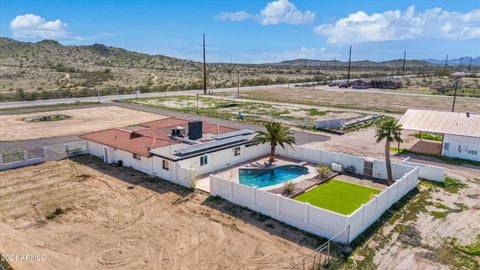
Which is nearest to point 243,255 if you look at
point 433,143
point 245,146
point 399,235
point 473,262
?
point 399,235

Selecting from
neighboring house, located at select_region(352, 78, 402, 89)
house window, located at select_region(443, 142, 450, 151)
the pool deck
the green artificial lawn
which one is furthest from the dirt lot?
the green artificial lawn

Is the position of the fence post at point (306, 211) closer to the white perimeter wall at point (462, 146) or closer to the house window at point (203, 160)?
the house window at point (203, 160)

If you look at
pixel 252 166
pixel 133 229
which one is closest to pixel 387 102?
pixel 252 166

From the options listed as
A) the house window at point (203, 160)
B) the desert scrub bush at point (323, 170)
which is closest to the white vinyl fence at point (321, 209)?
the desert scrub bush at point (323, 170)

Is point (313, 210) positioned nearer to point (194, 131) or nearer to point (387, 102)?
point (194, 131)

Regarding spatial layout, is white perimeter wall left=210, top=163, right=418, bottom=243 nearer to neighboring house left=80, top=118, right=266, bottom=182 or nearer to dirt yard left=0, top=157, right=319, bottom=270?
dirt yard left=0, top=157, right=319, bottom=270
